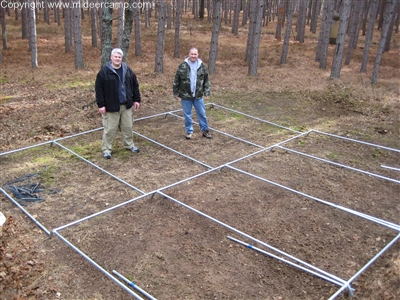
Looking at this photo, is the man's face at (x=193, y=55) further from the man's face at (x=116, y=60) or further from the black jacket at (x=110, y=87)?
the man's face at (x=116, y=60)

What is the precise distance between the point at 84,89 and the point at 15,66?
5.37 meters

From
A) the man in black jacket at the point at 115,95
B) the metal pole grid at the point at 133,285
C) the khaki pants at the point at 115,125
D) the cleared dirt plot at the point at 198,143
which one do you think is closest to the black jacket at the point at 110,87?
the man in black jacket at the point at 115,95

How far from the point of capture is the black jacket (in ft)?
19.5

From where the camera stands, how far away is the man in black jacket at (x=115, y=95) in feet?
19.5

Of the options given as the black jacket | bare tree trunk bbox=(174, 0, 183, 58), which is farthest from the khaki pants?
bare tree trunk bbox=(174, 0, 183, 58)

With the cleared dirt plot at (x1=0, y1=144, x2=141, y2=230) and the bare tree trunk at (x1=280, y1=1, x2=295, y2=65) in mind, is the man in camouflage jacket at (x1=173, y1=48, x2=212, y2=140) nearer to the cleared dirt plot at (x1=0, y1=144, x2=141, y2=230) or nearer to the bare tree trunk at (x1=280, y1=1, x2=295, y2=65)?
the cleared dirt plot at (x1=0, y1=144, x2=141, y2=230)

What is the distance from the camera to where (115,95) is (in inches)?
238

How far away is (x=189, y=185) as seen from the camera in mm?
5613

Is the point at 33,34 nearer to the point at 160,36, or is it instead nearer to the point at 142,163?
Result: the point at 160,36

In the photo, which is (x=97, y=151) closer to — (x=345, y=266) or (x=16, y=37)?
(x=345, y=266)

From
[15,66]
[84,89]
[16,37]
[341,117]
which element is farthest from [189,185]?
[16,37]

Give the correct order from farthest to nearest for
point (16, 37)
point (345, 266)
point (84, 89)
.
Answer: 1. point (16, 37)
2. point (84, 89)
3. point (345, 266)

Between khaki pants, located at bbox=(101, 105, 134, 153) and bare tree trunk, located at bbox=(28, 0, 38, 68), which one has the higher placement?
bare tree trunk, located at bbox=(28, 0, 38, 68)

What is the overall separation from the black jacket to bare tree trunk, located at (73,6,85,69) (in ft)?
31.1
